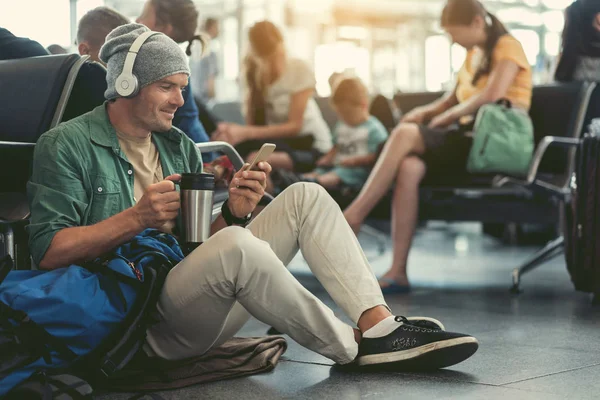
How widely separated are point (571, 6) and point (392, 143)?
1.14 m

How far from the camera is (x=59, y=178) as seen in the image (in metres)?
2.07

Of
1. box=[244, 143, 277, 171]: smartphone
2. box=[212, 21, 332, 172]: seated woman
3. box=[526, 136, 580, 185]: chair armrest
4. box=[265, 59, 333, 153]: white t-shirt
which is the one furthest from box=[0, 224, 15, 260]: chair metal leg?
box=[265, 59, 333, 153]: white t-shirt

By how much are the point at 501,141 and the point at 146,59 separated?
8.19 ft

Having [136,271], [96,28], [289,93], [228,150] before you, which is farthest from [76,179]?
[289,93]

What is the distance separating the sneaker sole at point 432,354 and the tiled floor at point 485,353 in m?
0.04

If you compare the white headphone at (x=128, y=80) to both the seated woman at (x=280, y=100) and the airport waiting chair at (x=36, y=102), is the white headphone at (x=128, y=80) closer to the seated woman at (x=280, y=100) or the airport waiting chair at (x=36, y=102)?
the airport waiting chair at (x=36, y=102)

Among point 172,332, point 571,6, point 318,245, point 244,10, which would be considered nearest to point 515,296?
point 571,6

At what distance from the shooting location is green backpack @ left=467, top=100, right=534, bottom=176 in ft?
14.1

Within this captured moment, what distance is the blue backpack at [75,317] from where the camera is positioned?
1.89m

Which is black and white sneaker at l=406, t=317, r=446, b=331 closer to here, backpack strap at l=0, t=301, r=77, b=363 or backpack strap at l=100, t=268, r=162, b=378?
backpack strap at l=100, t=268, r=162, b=378

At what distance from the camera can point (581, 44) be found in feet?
14.8

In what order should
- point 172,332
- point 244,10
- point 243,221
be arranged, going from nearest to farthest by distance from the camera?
1. point 172,332
2. point 243,221
3. point 244,10

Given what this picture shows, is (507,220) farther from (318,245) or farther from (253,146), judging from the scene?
(318,245)

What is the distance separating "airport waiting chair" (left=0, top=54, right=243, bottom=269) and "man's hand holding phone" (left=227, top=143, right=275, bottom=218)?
58 cm
